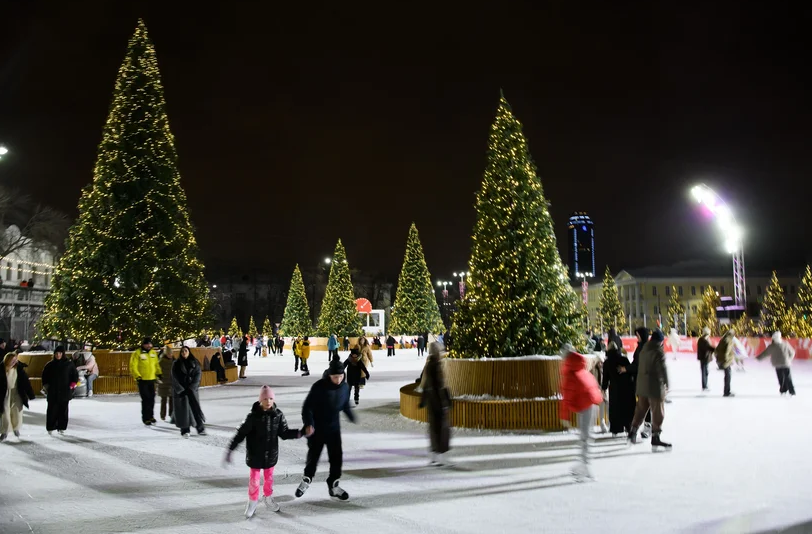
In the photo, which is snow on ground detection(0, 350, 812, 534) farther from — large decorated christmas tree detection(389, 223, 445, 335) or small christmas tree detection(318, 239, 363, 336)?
large decorated christmas tree detection(389, 223, 445, 335)

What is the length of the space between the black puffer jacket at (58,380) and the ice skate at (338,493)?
6.48m

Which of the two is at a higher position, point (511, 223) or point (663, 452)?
point (511, 223)

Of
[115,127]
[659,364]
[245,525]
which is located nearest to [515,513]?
[245,525]

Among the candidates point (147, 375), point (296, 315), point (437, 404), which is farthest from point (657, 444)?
point (296, 315)

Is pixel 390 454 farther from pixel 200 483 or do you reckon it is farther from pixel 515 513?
pixel 515 513

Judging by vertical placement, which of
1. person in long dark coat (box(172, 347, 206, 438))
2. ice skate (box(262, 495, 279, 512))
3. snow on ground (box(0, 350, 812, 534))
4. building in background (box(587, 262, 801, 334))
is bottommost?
snow on ground (box(0, 350, 812, 534))

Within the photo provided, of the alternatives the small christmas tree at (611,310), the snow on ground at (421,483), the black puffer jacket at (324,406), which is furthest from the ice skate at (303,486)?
the small christmas tree at (611,310)

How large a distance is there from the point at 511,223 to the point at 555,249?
1053mm

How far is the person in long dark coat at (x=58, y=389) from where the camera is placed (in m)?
10.9

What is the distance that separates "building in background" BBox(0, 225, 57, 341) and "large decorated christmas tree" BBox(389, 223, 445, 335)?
25.9 metres

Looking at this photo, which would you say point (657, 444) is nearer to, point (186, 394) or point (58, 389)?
point (186, 394)

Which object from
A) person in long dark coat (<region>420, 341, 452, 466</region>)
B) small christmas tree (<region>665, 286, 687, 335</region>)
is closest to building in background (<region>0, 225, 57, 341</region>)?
person in long dark coat (<region>420, 341, 452, 466</region>)

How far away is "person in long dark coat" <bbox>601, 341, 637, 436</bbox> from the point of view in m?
10.0

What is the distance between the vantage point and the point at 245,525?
5785 millimetres
